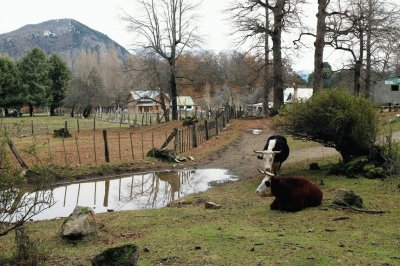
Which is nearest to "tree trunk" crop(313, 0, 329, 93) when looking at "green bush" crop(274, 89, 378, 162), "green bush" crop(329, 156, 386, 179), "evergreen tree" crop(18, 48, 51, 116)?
"green bush" crop(274, 89, 378, 162)

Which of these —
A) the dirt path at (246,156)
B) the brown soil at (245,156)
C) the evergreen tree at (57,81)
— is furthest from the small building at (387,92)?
the evergreen tree at (57,81)

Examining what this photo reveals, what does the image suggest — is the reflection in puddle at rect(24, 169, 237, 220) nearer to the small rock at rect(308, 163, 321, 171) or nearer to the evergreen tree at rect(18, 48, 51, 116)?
the small rock at rect(308, 163, 321, 171)

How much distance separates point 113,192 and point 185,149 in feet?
26.3

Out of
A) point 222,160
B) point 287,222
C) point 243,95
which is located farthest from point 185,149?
point 243,95

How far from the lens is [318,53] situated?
72.6 ft

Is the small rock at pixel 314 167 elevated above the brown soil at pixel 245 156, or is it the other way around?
the small rock at pixel 314 167

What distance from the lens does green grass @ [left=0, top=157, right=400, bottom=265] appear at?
5.92 meters

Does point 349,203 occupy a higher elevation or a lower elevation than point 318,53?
lower

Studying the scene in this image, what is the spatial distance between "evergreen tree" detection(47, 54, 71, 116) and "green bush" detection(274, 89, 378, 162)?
2534 inches

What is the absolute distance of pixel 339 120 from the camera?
12211 mm

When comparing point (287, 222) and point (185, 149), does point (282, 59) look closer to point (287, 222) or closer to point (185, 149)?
point (185, 149)

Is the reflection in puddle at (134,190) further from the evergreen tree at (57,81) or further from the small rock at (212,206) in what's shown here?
the evergreen tree at (57,81)

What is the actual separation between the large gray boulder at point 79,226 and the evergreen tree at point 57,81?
6736 centimetres

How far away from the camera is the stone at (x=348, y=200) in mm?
8539
